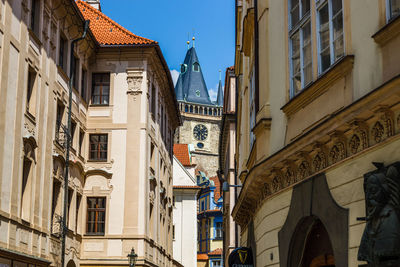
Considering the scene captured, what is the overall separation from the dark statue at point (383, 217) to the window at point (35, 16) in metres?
17.4

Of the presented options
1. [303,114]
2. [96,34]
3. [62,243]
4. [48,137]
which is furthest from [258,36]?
[96,34]

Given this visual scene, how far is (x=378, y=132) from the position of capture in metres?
7.66

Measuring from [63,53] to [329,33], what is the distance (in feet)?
62.2

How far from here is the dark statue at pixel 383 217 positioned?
7.13m

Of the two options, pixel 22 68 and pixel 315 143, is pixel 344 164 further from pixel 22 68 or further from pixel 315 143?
pixel 22 68

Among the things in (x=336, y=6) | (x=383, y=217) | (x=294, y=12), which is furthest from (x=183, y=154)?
(x=383, y=217)

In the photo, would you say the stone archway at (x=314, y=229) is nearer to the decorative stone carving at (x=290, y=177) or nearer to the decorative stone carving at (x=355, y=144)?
the decorative stone carving at (x=290, y=177)

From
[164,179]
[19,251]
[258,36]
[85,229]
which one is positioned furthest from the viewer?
[164,179]

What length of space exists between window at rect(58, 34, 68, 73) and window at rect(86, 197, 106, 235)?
6836 millimetres

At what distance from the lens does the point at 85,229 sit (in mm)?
30000

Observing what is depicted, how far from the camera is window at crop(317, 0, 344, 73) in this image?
30.8 feet

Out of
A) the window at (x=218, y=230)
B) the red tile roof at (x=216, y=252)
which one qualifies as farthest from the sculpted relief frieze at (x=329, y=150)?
the window at (x=218, y=230)

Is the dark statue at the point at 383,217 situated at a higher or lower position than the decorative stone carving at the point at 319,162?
lower

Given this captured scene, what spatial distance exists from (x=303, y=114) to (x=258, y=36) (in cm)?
374
